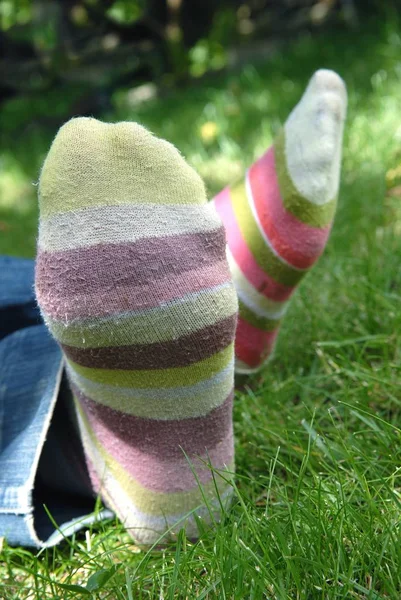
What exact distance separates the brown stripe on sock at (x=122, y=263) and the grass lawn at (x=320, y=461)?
190 millimetres

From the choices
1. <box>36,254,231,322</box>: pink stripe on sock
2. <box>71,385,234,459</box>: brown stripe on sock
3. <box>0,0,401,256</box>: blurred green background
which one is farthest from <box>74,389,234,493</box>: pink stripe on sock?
<box>0,0,401,256</box>: blurred green background

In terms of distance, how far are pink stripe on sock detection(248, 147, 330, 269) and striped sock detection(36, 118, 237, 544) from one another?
20 cm

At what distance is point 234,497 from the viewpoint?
0.70 meters

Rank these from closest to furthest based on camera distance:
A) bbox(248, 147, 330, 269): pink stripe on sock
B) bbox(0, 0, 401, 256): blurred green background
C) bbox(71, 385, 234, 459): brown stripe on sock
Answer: bbox(71, 385, 234, 459): brown stripe on sock, bbox(248, 147, 330, 269): pink stripe on sock, bbox(0, 0, 401, 256): blurred green background

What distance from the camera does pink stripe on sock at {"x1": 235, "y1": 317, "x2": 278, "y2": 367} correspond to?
0.83m

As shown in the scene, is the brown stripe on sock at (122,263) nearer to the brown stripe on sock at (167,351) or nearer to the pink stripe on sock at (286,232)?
the brown stripe on sock at (167,351)

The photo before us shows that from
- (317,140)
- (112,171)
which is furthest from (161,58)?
(112,171)

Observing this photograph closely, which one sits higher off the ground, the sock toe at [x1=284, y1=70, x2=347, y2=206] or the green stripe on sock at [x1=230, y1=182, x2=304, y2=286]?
the sock toe at [x1=284, y1=70, x2=347, y2=206]

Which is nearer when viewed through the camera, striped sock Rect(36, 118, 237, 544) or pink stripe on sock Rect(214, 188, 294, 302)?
striped sock Rect(36, 118, 237, 544)

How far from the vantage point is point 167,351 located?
0.60 metres

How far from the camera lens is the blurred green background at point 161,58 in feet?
7.72

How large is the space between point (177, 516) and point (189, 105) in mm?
2084

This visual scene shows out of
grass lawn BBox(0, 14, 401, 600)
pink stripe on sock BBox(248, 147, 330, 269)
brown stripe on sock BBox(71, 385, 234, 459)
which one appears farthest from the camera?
pink stripe on sock BBox(248, 147, 330, 269)

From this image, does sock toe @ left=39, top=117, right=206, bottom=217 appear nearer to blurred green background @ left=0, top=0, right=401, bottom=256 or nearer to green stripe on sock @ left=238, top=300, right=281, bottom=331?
green stripe on sock @ left=238, top=300, right=281, bottom=331
